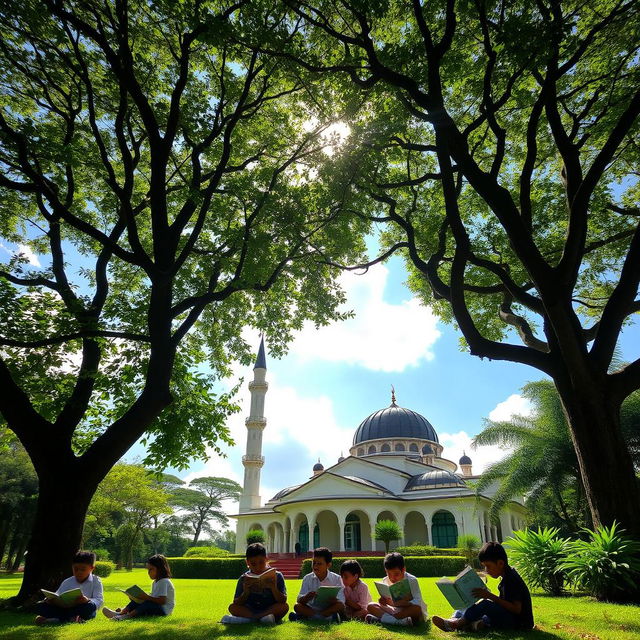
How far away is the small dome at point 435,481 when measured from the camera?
3376 cm

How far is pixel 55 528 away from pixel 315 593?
180 inches

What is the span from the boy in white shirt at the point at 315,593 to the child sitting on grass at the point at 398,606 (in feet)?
1.42

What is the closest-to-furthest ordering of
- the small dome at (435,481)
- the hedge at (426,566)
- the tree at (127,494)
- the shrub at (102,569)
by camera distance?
the hedge at (426,566)
the shrub at (102,569)
the tree at (127,494)
the small dome at (435,481)

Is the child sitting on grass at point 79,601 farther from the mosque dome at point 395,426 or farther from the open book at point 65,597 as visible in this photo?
the mosque dome at point 395,426

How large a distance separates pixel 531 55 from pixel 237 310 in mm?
9474

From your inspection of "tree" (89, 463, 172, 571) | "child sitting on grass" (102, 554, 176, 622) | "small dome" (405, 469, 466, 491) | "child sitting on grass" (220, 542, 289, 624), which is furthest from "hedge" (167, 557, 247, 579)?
"child sitting on grass" (220, 542, 289, 624)

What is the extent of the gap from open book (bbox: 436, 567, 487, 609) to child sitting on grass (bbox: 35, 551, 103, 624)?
4.87 meters

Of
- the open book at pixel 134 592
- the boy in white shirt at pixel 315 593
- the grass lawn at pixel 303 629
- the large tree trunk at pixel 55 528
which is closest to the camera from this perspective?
the grass lawn at pixel 303 629

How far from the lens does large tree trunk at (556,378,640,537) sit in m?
7.38

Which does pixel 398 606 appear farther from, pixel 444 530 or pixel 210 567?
pixel 444 530

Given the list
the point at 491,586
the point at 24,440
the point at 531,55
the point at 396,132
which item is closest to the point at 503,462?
the point at 491,586

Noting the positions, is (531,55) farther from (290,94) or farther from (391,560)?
(391,560)

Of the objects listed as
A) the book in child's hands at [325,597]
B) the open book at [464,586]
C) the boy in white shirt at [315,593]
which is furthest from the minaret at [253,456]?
the open book at [464,586]

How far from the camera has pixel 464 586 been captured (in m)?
5.45
